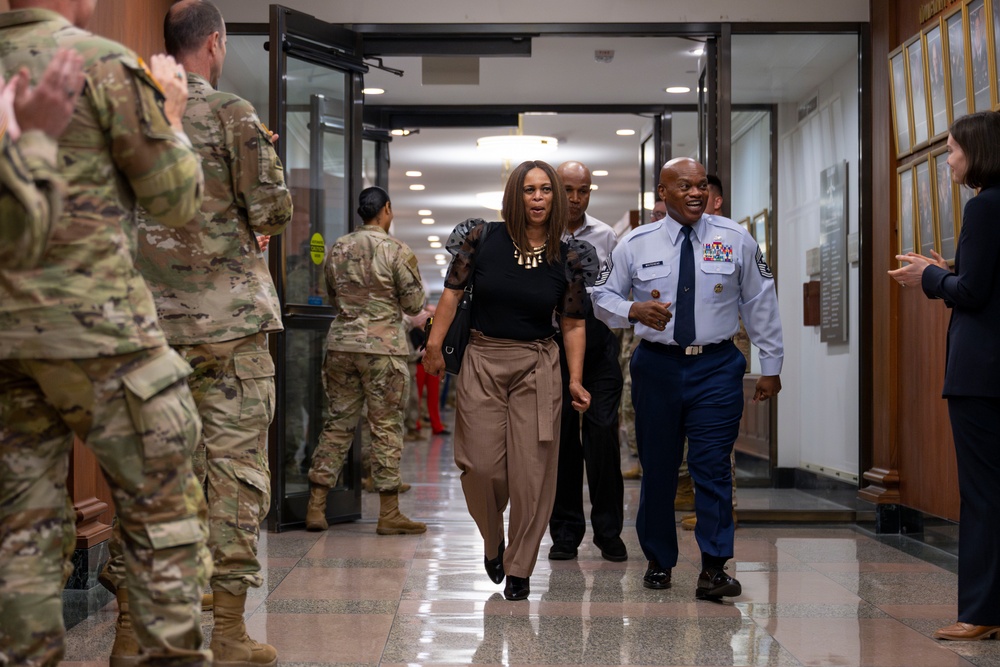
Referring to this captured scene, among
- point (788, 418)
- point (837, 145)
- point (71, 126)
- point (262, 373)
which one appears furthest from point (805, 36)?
point (71, 126)

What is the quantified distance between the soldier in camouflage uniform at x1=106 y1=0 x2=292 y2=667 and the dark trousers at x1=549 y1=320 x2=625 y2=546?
2383 millimetres

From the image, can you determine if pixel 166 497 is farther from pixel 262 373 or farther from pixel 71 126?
pixel 262 373

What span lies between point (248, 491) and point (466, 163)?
1194cm

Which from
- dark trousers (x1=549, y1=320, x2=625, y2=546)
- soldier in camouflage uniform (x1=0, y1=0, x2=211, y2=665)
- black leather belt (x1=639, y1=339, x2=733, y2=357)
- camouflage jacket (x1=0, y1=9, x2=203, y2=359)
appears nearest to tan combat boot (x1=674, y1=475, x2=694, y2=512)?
dark trousers (x1=549, y1=320, x2=625, y2=546)

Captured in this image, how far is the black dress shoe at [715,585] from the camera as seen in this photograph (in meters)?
4.34

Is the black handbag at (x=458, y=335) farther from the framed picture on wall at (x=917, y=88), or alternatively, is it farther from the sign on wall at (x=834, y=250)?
the sign on wall at (x=834, y=250)

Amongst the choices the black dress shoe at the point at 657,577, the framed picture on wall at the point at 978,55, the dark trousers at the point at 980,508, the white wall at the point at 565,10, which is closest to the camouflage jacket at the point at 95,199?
the dark trousers at the point at 980,508

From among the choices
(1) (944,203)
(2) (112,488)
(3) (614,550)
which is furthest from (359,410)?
(2) (112,488)

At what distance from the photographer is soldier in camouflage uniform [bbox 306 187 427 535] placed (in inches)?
246

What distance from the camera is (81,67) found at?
2.08 meters

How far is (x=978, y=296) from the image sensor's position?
3.67 metres

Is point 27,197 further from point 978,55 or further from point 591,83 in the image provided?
point 591,83

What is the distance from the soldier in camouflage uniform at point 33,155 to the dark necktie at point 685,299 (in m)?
2.84

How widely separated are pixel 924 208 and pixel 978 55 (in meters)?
0.89
